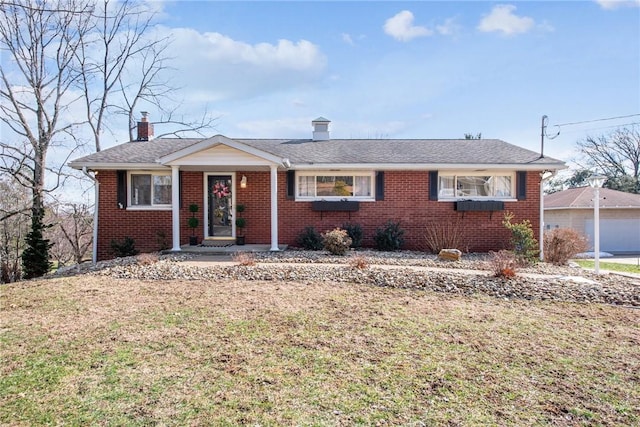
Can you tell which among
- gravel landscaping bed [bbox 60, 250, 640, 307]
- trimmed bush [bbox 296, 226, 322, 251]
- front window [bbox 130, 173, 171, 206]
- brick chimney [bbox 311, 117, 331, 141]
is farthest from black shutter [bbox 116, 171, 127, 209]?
brick chimney [bbox 311, 117, 331, 141]

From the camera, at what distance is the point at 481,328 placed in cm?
457

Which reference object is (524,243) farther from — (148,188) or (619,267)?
(148,188)

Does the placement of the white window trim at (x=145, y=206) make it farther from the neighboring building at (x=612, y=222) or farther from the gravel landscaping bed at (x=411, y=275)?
the neighboring building at (x=612, y=222)

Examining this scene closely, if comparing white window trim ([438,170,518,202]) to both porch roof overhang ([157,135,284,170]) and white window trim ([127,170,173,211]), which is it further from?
white window trim ([127,170,173,211])

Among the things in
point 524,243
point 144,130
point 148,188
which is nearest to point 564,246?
point 524,243

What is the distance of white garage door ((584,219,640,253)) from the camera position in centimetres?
1878

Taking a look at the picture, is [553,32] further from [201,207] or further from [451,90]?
[201,207]

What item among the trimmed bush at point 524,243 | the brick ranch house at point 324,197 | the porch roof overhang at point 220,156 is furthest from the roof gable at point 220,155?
the trimmed bush at point 524,243

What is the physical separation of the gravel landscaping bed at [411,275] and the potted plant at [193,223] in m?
2.00

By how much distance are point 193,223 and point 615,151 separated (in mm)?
38319

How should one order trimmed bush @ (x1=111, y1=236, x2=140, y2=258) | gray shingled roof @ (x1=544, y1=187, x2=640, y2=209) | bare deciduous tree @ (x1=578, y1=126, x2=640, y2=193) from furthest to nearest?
bare deciduous tree @ (x1=578, y1=126, x2=640, y2=193), gray shingled roof @ (x1=544, y1=187, x2=640, y2=209), trimmed bush @ (x1=111, y1=236, x2=140, y2=258)

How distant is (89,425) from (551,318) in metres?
5.38

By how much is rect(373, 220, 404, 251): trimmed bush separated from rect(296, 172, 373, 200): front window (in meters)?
1.14

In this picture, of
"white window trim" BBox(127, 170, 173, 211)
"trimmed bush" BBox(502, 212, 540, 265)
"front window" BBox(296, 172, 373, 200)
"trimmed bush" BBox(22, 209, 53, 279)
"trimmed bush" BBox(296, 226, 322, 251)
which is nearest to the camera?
"trimmed bush" BBox(502, 212, 540, 265)
